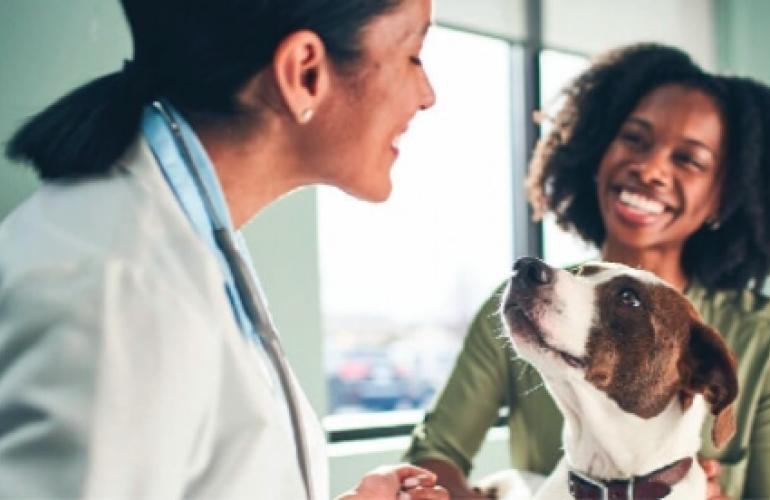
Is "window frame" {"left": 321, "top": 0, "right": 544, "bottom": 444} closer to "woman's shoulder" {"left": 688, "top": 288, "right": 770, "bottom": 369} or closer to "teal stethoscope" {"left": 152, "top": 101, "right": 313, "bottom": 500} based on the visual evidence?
"woman's shoulder" {"left": 688, "top": 288, "right": 770, "bottom": 369}

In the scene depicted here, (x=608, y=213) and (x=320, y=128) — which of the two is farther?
(x=608, y=213)

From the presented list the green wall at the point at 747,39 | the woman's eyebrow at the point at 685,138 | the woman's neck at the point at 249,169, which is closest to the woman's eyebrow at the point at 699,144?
the woman's eyebrow at the point at 685,138

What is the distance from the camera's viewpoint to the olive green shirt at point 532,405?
1.20 meters

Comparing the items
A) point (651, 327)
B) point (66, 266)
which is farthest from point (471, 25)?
point (66, 266)

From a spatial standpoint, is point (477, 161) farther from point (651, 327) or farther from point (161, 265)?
point (161, 265)

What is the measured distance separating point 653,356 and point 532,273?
19 centimetres

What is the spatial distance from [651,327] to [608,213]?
0.71ft

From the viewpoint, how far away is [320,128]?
748 mm

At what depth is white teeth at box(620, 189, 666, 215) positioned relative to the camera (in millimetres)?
1185

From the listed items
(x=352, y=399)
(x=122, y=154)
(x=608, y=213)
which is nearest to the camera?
(x=122, y=154)

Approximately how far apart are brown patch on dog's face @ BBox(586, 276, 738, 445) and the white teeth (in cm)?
16

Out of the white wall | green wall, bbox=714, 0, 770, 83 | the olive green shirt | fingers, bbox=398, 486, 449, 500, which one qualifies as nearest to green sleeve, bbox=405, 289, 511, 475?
the olive green shirt

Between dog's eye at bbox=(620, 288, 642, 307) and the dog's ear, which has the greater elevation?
dog's eye at bbox=(620, 288, 642, 307)

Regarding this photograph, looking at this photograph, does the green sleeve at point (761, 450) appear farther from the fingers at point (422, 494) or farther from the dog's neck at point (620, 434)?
the fingers at point (422, 494)
